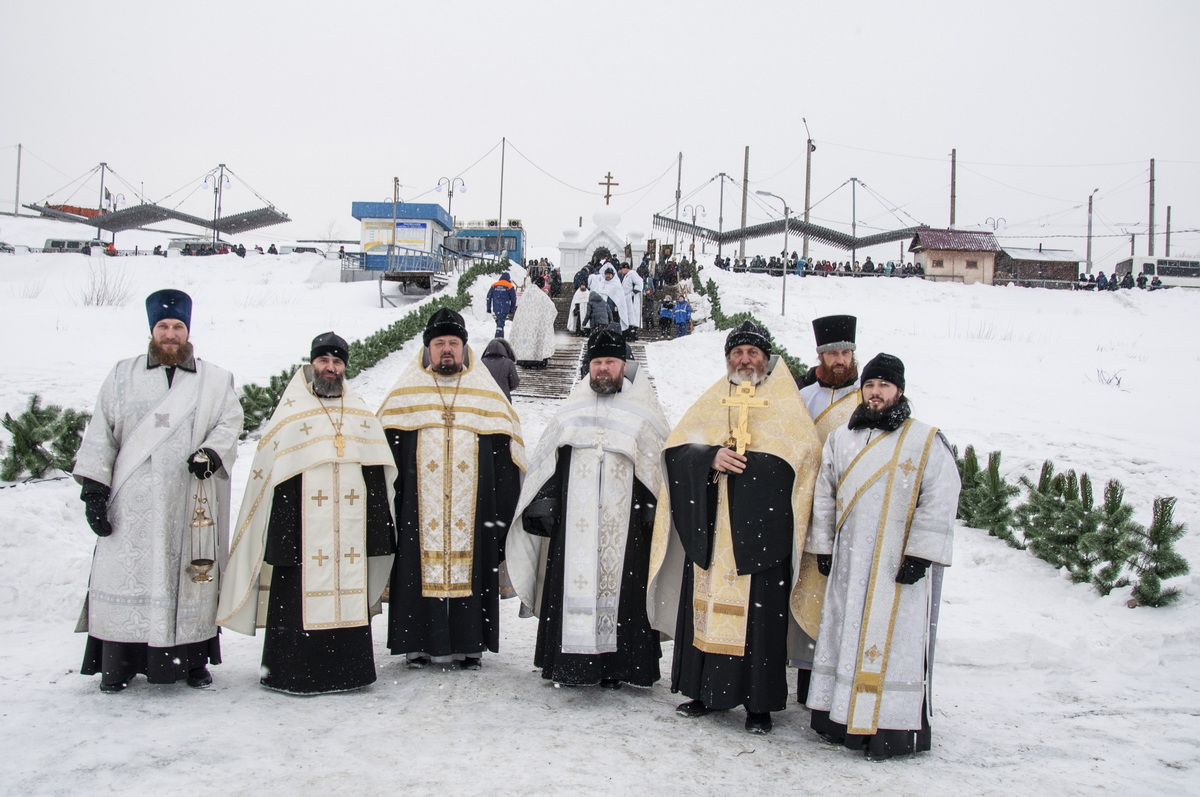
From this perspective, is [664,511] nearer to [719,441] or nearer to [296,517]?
[719,441]

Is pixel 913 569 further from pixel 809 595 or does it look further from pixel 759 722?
pixel 759 722

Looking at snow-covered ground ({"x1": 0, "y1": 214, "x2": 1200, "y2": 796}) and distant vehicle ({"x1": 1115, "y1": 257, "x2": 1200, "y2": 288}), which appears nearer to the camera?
snow-covered ground ({"x1": 0, "y1": 214, "x2": 1200, "y2": 796})

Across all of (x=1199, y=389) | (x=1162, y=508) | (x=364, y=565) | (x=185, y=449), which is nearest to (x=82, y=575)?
(x=185, y=449)

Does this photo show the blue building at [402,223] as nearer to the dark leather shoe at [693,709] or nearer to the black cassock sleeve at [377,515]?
the black cassock sleeve at [377,515]

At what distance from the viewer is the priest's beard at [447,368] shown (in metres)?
5.18

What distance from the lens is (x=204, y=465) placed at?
14.6 ft

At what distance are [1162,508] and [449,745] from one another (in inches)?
181

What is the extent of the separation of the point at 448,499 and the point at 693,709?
68.4 inches

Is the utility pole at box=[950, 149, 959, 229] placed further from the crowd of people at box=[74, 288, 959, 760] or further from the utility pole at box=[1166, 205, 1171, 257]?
the crowd of people at box=[74, 288, 959, 760]

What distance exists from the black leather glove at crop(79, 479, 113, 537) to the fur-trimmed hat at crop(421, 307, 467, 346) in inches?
71.0

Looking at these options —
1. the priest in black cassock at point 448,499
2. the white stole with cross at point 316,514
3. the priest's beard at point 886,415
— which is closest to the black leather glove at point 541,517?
the priest in black cassock at point 448,499

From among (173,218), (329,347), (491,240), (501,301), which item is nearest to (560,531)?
(329,347)

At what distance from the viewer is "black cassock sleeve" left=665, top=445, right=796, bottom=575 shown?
→ 4262mm

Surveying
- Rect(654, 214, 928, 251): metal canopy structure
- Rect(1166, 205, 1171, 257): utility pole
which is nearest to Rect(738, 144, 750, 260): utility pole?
Rect(654, 214, 928, 251): metal canopy structure
